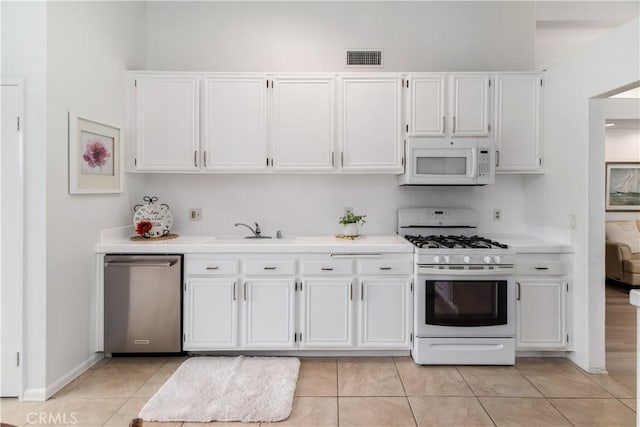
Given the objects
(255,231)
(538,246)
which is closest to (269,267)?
(255,231)

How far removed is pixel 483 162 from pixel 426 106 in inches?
27.2

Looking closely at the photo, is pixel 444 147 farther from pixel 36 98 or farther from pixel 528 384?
pixel 36 98

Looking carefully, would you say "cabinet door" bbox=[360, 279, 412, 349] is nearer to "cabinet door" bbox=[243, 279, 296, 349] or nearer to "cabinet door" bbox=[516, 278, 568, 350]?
"cabinet door" bbox=[243, 279, 296, 349]

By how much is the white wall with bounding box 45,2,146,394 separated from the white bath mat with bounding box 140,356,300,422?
78 cm

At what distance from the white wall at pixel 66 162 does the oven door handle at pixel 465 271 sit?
256 centimetres

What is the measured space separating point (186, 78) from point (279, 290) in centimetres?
201

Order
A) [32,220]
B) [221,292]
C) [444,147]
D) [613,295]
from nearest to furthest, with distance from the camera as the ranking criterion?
1. [32,220]
2. [221,292]
3. [444,147]
4. [613,295]

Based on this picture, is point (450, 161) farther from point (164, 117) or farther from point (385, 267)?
point (164, 117)

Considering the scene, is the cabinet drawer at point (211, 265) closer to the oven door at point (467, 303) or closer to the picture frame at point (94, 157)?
the picture frame at point (94, 157)

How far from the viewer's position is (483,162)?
323 cm

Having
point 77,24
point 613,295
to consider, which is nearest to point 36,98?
point 77,24

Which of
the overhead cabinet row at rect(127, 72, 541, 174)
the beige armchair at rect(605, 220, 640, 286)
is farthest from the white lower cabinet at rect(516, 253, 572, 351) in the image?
the beige armchair at rect(605, 220, 640, 286)

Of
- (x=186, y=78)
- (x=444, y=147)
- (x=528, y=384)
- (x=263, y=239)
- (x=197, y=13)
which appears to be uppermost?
(x=197, y=13)

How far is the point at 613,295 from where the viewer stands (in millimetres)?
5145
